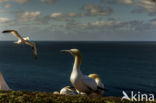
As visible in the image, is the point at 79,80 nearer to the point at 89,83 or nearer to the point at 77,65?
the point at 89,83

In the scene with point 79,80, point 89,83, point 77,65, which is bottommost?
point 89,83

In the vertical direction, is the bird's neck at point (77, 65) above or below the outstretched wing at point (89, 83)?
above

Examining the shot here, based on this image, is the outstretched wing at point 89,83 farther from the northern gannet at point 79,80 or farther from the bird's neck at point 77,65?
the bird's neck at point 77,65

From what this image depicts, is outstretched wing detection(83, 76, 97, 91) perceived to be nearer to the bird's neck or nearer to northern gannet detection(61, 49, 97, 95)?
northern gannet detection(61, 49, 97, 95)

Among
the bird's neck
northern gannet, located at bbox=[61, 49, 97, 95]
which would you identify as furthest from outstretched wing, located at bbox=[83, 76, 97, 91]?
the bird's neck

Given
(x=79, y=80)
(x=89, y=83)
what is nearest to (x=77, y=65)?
A: (x=79, y=80)

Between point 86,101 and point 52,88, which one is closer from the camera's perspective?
point 86,101

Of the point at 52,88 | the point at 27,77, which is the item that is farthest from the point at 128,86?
the point at 27,77

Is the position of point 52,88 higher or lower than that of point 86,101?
lower

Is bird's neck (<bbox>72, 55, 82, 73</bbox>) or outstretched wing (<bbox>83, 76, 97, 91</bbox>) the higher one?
bird's neck (<bbox>72, 55, 82, 73</bbox>)

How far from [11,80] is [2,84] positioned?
73.0 meters

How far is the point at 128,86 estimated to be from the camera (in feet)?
262

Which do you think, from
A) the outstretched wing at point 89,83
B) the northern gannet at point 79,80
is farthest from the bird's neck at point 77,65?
the outstretched wing at point 89,83

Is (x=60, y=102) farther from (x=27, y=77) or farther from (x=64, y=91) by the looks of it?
(x=27, y=77)
